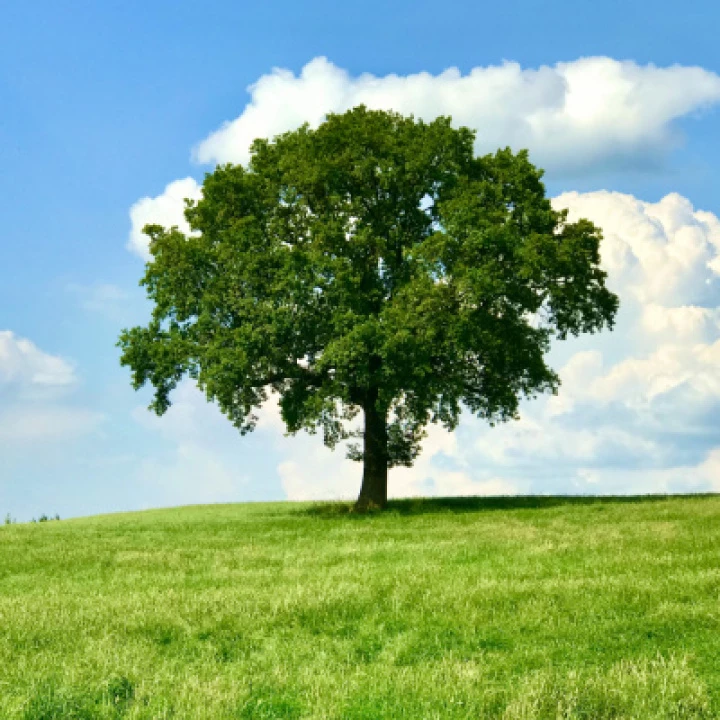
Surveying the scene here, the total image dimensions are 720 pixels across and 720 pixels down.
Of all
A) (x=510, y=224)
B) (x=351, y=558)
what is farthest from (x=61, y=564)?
(x=510, y=224)

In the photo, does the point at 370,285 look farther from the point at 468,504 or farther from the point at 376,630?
the point at 376,630

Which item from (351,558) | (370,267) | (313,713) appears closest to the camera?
(313,713)

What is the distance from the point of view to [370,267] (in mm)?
38312

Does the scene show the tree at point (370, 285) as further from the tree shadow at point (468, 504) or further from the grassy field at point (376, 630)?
the grassy field at point (376, 630)

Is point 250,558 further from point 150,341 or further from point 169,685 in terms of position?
point 150,341

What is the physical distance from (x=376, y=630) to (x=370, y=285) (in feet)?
84.7

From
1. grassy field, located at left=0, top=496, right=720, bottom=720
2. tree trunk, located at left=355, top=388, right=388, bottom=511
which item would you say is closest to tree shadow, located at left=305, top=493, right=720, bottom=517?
tree trunk, located at left=355, top=388, right=388, bottom=511

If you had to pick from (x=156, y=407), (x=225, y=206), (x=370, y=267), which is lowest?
(x=156, y=407)

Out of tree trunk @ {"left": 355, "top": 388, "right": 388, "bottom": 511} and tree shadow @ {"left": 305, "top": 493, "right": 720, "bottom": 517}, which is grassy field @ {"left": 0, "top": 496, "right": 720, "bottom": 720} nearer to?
tree shadow @ {"left": 305, "top": 493, "right": 720, "bottom": 517}

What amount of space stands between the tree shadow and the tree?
168cm

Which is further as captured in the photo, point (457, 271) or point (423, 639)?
point (457, 271)

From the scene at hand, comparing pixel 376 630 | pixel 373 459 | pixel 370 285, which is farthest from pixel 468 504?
pixel 376 630

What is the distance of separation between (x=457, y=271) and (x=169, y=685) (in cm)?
2663

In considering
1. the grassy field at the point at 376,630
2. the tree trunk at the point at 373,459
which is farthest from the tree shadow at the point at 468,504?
the grassy field at the point at 376,630
